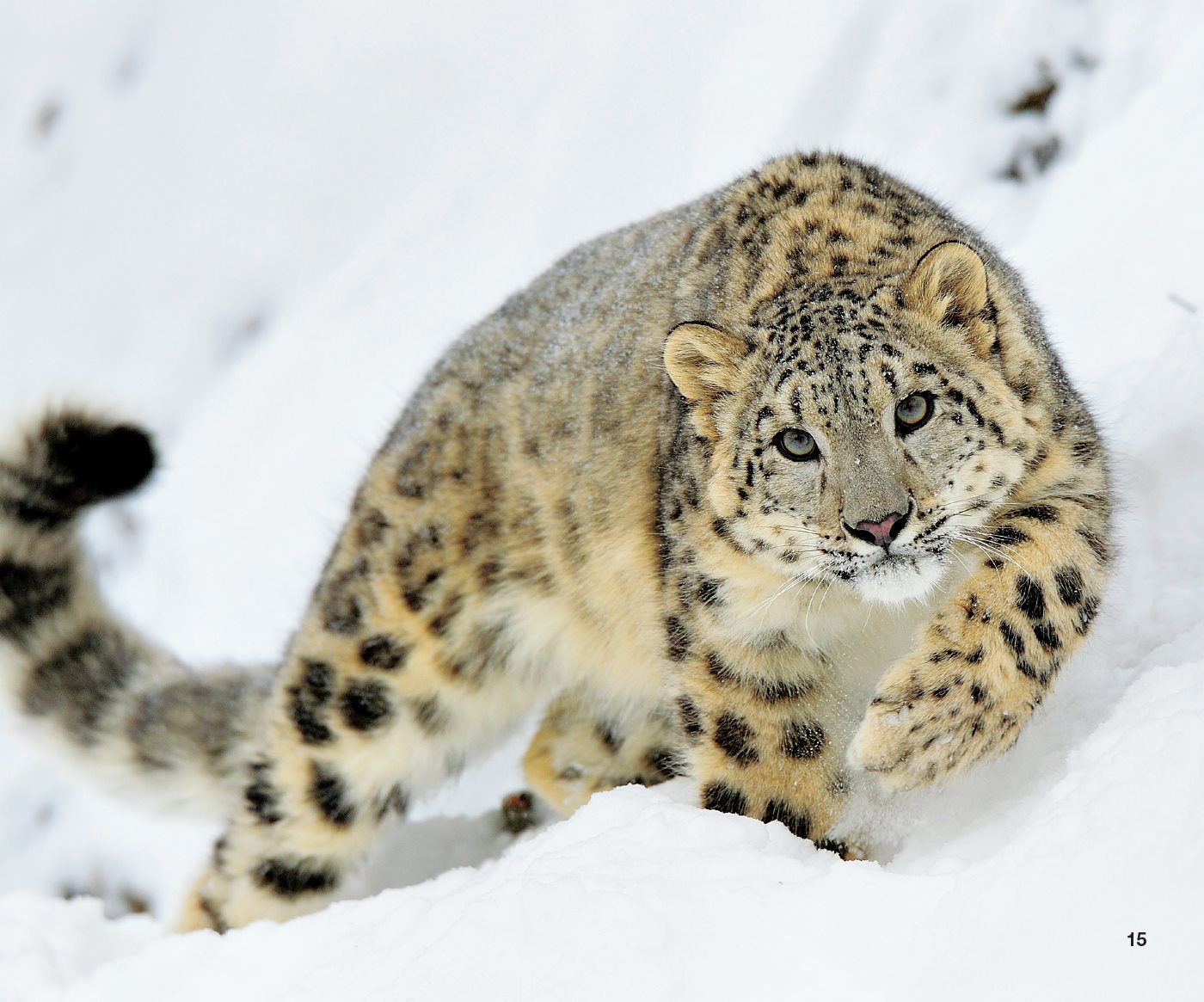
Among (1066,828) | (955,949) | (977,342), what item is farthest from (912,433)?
(955,949)

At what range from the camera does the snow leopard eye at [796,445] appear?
3.51 meters

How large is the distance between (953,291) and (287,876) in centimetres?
296

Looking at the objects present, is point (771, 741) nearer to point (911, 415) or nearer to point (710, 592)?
point (710, 592)

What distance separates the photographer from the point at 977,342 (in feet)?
11.8

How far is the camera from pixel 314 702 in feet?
16.5

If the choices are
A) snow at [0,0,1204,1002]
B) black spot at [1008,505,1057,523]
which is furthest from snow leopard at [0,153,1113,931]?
snow at [0,0,1204,1002]

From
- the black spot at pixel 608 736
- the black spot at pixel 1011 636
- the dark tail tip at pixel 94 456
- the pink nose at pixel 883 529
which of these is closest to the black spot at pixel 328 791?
the black spot at pixel 608 736

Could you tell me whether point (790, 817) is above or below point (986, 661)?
below

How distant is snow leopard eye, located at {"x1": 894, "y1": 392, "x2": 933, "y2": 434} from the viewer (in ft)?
11.3

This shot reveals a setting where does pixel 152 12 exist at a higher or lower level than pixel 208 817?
higher

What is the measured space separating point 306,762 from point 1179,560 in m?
2.83

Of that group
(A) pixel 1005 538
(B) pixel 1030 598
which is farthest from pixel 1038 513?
(B) pixel 1030 598

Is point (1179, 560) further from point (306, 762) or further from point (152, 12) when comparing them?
point (152, 12)

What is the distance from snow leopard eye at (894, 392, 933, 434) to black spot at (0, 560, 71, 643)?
3416 mm
